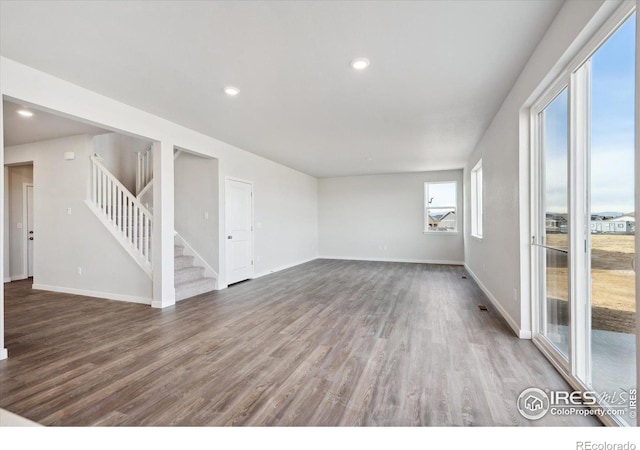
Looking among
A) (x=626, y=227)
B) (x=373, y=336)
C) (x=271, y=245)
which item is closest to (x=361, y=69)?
(x=626, y=227)

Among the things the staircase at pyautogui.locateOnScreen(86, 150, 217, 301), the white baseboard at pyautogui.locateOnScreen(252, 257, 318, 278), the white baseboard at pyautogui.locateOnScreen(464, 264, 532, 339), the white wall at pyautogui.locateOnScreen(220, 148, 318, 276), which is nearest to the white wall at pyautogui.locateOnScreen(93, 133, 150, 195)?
the staircase at pyautogui.locateOnScreen(86, 150, 217, 301)

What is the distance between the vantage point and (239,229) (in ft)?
19.6

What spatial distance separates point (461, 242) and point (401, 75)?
633 cm

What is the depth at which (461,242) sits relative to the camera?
8.13 meters

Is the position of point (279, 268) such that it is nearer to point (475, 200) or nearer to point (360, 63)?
point (475, 200)

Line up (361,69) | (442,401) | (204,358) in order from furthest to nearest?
1. (361,69)
2. (204,358)
3. (442,401)

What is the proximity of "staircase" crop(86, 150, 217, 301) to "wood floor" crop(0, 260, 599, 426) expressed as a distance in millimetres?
557

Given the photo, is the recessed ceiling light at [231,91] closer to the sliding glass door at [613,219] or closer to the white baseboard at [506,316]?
the sliding glass door at [613,219]

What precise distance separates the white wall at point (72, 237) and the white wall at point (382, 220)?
19.7ft

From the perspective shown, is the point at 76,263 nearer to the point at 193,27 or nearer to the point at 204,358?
the point at 204,358

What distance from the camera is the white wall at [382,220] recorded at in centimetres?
838

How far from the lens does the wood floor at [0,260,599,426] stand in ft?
6.04

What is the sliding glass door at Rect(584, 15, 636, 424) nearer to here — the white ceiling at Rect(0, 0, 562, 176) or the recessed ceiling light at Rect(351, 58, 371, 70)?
the white ceiling at Rect(0, 0, 562, 176)

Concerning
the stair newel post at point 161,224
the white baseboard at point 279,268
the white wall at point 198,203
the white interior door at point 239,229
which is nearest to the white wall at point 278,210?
the white baseboard at point 279,268
